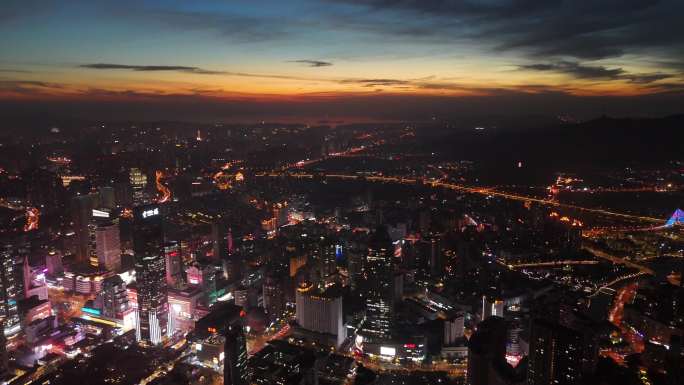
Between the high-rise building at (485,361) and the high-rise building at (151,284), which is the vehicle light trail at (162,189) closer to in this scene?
the high-rise building at (151,284)

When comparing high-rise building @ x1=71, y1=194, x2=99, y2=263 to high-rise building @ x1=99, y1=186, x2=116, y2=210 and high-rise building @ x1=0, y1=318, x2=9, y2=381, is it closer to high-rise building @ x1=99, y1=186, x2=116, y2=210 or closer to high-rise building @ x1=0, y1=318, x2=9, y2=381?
high-rise building @ x1=99, y1=186, x2=116, y2=210

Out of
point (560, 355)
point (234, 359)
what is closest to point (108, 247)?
point (234, 359)

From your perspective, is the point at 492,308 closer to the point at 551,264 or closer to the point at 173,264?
the point at 551,264

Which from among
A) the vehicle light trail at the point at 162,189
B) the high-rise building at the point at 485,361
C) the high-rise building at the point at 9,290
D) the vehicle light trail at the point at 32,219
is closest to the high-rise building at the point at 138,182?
the vehicle light trail at the point at 162,189

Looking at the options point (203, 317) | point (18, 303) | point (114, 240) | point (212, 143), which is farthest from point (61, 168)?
point (203, 317)

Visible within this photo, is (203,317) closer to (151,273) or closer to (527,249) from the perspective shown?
(151,273)

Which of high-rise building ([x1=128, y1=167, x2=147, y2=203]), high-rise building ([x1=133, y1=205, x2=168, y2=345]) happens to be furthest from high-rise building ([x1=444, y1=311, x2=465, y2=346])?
high-rise building ([x1=128, y1=167, x2=147, y2=203])
